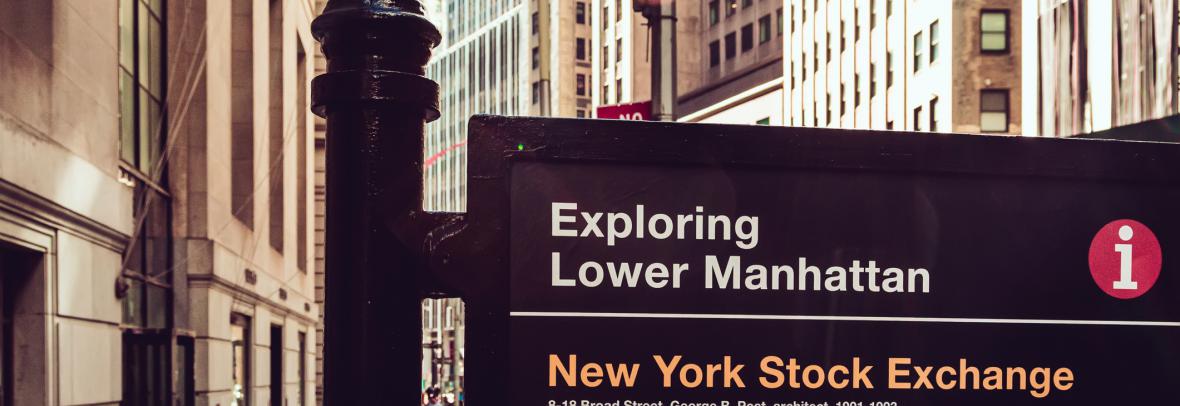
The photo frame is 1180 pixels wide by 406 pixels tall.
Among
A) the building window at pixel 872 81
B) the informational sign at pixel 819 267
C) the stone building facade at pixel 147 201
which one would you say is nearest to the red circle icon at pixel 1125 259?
the informational sign at pixel 819 267

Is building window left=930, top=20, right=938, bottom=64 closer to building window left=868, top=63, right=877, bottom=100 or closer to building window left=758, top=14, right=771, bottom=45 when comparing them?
building window left=868, top=63, right=877, bottom=100

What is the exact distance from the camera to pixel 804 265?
2.33 metres

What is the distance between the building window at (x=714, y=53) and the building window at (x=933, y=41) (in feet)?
127

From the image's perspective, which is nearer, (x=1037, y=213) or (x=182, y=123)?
(x=1037, y=213)

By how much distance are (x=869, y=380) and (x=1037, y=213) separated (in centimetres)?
43

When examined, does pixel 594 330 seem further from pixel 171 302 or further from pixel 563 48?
pixel 563 48

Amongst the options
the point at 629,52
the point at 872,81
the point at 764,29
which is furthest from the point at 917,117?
the point at 629,52

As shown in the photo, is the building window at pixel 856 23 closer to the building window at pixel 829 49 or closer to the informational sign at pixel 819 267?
the building window at pixel 829 49

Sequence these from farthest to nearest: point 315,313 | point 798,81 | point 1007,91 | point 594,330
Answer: point 798,81 → point 1007,91 → point 315,313 → point 594,330

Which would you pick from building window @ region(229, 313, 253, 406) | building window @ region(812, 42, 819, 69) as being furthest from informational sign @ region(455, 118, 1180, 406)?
building window @ region(812, 42, 819, 69)

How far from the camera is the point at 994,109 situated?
46.5 m

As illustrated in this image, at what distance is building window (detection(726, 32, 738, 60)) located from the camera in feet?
279

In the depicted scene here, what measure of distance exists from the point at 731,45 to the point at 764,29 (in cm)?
590

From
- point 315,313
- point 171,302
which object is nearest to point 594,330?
point 171,302
